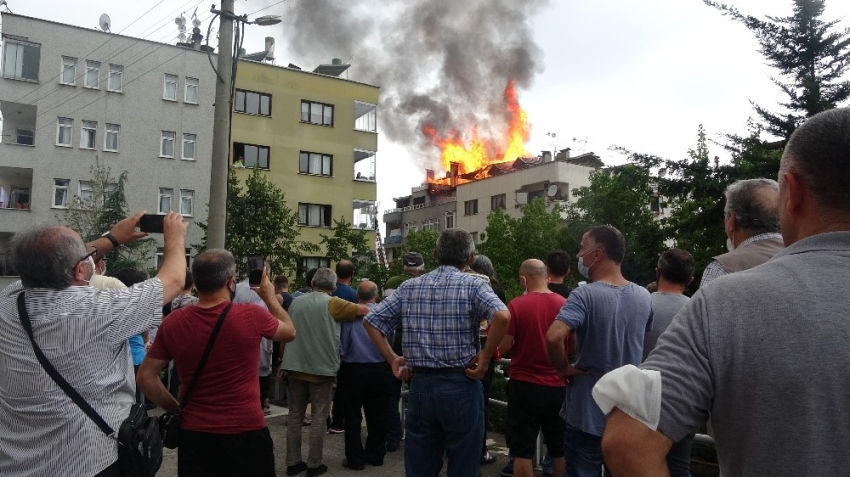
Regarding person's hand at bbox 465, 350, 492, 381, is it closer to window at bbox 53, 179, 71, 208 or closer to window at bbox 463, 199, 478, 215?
window at bbox 53, 179, 71, 208

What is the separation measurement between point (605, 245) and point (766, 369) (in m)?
3.28

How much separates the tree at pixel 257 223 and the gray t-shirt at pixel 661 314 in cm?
2764

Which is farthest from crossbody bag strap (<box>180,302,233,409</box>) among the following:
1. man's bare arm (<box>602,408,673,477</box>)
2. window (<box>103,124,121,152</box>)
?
window (<box>103,124,121,152</box>)

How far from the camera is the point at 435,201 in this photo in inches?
3376

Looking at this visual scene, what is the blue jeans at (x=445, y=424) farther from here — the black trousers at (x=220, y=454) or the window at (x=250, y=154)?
the window at (x=250, y=154)

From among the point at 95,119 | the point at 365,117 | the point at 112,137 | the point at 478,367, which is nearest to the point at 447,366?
the point at 478,367

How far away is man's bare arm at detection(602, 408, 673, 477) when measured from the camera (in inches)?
61.5

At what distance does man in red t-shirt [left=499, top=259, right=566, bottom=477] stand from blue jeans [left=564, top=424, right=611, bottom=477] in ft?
2.80

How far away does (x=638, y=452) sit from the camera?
61.7 inches

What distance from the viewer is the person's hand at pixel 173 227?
3537 mm

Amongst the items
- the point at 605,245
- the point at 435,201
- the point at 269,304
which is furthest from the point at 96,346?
the point at 435,201

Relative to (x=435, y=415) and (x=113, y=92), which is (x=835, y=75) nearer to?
(x=435, y=415)

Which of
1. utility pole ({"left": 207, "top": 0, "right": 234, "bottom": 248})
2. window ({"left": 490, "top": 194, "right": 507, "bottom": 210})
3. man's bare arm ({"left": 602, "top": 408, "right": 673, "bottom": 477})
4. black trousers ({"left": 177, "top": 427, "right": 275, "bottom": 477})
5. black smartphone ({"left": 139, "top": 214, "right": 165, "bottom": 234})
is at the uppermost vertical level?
window ({"left": 490, "top": 194, "right": 507, "bottom": 210})

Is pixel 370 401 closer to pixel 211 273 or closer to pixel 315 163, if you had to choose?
pixel 211 273
